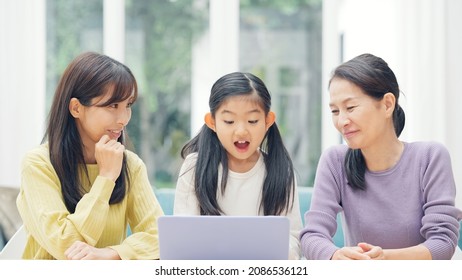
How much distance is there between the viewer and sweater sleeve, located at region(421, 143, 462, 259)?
1.84 m

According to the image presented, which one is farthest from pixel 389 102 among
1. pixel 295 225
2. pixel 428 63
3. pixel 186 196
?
pixel 428 63

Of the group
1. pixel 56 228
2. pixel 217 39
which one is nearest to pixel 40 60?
pixel 217 39

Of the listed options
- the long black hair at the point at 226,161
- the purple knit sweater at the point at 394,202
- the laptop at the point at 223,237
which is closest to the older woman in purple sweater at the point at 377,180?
the purple knit sweater at the point at 394,202

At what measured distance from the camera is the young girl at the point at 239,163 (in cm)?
200

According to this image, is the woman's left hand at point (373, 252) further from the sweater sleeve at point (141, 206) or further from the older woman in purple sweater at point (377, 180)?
the sweater sleeve at point (141, 206)

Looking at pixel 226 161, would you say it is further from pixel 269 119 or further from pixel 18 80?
pixel 18 80

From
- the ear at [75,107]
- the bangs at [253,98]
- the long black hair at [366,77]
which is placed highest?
the long black hair at [366,77]

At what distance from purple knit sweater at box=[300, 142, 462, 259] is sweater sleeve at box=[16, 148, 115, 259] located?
22.6 inches

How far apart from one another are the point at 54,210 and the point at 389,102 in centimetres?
99

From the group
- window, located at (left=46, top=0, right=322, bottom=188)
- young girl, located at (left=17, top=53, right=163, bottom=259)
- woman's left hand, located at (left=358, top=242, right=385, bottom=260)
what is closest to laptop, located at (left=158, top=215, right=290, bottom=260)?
woman's left hand, located at (left=358, top=242, right=385, bottom=260)

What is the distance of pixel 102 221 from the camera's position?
1854 millimetres

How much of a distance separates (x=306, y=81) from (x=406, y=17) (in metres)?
0.84

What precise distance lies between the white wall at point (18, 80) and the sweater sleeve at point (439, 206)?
283cm

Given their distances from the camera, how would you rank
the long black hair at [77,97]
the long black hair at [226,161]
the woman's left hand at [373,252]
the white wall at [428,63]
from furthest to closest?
1. the white wall at [428,63]
2. the long black hair at [226,161]
3. the long black hair at [77,97]
4. the woman's left hand at [373,252]
